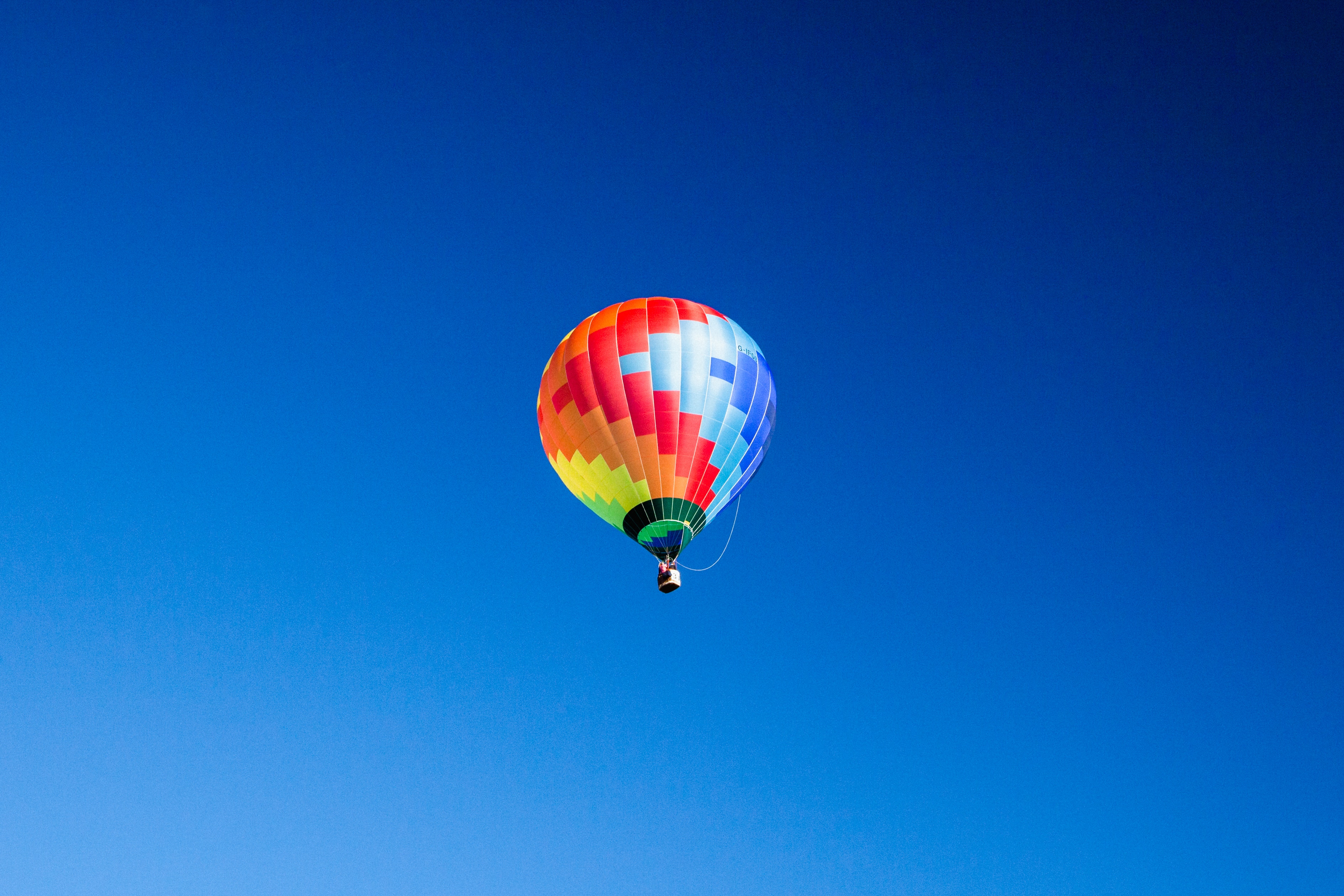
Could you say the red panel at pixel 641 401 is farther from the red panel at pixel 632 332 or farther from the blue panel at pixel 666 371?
the red panel at pixel 632 332

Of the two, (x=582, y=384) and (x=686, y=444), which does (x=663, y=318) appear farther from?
(x=686, y=444)

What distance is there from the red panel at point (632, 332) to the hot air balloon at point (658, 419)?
20 millimetres

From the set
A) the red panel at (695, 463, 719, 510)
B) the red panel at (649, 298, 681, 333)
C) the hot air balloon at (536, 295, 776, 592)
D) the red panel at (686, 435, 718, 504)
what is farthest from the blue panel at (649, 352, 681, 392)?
the red panel at (695, 463, 719, 510)

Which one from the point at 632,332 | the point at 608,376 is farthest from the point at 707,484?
the point at 632,332

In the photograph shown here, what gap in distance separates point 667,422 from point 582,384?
2116 millimetres

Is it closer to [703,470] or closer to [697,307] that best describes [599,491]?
[703,470]

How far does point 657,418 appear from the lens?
22.0 metres

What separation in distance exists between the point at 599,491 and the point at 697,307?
186 inches

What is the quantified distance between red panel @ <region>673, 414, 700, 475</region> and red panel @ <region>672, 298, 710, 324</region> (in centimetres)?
204

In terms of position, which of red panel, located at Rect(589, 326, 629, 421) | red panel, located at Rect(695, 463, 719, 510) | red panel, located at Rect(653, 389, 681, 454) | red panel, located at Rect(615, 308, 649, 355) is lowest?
red panel, located at Rect(695, 463, 719, 510)

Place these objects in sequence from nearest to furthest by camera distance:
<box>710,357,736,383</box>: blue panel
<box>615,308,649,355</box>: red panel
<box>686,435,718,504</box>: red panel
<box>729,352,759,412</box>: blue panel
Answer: <box>686,435,718,504</box>: red panel, <box>615,308,649,355</box>: red panel, <box>710,357,736,383</box>: blue panel, <box>729,352,759,412</box>: blue panel

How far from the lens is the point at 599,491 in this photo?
22.7 meters

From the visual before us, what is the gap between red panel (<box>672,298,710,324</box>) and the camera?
23125 mm

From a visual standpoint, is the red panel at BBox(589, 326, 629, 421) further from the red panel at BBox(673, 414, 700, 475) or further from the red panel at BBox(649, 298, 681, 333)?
the red panel at BBox(649, 298, 681, 333)
